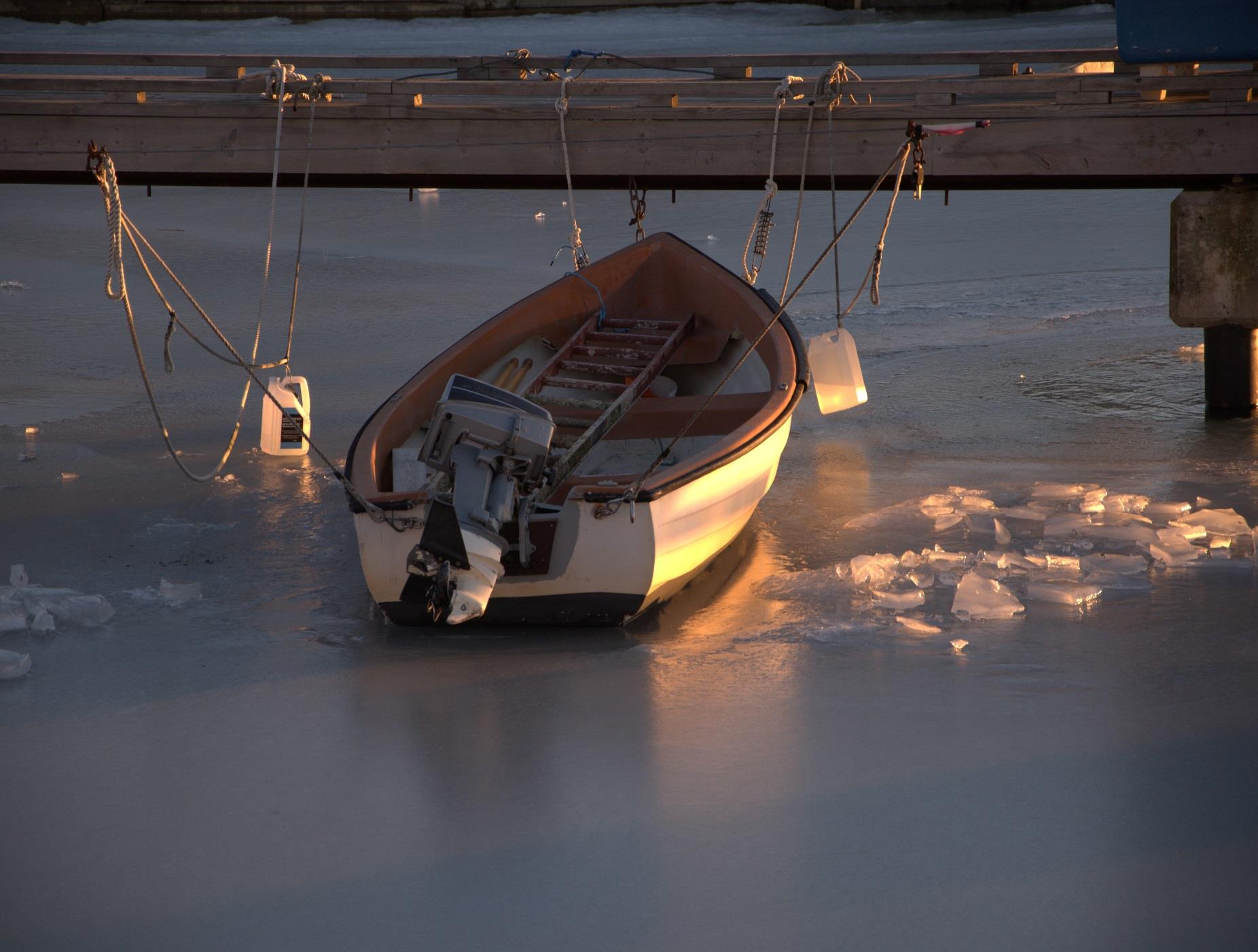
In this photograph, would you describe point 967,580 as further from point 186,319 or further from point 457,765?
point 186,319

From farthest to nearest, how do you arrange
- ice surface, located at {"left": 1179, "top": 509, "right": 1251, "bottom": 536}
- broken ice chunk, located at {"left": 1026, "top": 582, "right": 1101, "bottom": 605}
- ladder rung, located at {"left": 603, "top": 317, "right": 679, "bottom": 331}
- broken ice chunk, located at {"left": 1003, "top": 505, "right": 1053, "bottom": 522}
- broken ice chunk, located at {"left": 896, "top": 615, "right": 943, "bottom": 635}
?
ladder rung, located at {"left": 603, "top": 317, "right": 679, "bottom": 331} < broken ice chunk, located at {"left": 1003, "top": 505, "right": 1053, "bottom": 522} < ice surface, located at {"left": 1179, "top": 509, "right": 1251, "bottom": 536} < broken ice chunk, located at {"left": 1026, "top": 582, "right": 1101, "bottom": 605} < broken ice chunk, located at {"left": 896, "top": 615, "right": 943, "bottom": 635}

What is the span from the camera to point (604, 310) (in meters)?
6.60

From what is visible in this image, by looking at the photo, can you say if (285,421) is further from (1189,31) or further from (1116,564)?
(1189,31)

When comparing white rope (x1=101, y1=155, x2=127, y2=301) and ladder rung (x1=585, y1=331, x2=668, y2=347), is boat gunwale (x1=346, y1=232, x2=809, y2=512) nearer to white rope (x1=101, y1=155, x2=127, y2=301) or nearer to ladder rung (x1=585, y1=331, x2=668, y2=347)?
ladder rung (x1=585, y1=331, x2=668, y2=347)

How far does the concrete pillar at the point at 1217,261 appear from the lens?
6977mm

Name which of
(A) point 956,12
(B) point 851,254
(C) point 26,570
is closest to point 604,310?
(C) point 26,570

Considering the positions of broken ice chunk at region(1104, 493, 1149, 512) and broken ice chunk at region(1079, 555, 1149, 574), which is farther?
broken ice chunk at region(1104, 493, 1149, 512)

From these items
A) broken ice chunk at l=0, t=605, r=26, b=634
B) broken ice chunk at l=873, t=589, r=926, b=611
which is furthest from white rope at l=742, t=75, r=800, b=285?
broken ice chunk at l=0, t=605, r=26, b=634

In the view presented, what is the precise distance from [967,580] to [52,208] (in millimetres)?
14041

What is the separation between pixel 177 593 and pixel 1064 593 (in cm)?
309

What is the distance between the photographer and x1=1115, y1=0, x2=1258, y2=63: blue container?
6879 millimetres

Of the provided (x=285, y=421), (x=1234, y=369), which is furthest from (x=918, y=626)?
(x=1234, y=369)

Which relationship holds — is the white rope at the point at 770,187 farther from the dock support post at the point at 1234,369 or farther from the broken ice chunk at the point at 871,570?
the dock support post at the point at 1234,369

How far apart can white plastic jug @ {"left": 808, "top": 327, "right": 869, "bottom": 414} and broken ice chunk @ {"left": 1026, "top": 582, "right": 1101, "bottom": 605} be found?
1.59 meters
